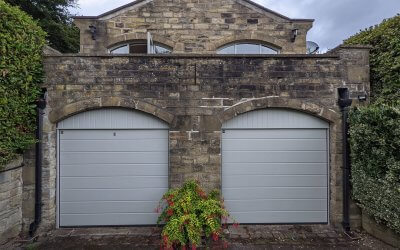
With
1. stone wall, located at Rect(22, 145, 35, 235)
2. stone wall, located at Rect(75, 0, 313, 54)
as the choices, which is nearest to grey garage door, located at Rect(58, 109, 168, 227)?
stone wall, located at Rect(22, 145, 35, 235)

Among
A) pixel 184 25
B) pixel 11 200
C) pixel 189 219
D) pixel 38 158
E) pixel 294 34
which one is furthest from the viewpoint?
pixel 294 34

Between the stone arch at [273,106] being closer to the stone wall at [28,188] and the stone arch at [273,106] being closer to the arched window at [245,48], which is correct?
the arched window at [245,48]

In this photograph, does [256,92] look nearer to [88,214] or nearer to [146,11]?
[88,214]

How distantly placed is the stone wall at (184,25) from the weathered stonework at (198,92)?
2859 mm

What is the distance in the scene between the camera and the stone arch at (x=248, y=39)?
→ 7.42 m

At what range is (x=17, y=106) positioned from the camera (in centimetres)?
427

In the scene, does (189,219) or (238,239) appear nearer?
(189,219)

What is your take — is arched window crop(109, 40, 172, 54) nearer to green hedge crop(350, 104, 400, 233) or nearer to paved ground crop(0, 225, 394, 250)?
paved ground crop(0, 225, 394, 250)

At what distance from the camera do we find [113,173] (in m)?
4.93

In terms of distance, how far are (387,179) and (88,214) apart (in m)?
5.57

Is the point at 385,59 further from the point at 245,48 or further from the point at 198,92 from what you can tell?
the point at 245,48

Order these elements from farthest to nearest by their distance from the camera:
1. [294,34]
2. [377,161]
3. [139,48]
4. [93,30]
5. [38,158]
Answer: [139,48], [294,34], [93,30], [38,158], [377,161]

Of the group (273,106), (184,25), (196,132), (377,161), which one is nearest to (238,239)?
(196,132)

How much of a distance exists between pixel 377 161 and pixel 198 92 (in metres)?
3.42
